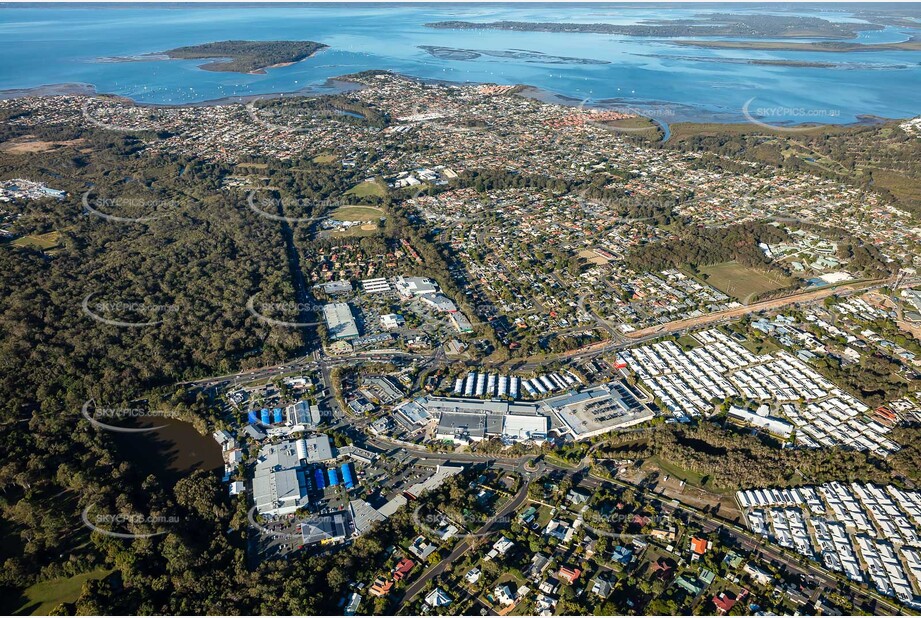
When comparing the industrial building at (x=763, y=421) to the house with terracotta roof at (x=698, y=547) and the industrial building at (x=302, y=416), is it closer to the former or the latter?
the house with terracotta roof at (x=698, y=547)

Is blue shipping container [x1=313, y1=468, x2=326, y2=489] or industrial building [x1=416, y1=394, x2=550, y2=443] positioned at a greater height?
industrial building [x1=416, y1=394, x2=550, y2=443]

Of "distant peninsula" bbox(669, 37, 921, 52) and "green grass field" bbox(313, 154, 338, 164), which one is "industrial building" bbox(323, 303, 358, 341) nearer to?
"green grass field" bbox(313, 154, 338, 164)

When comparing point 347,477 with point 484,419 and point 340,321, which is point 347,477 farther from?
point 340,321

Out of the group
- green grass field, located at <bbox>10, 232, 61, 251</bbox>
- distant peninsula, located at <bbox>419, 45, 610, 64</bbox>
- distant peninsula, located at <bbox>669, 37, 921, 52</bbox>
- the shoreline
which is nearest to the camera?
green grass field, located at <bbox>10, 232, 61, 251</bbox>

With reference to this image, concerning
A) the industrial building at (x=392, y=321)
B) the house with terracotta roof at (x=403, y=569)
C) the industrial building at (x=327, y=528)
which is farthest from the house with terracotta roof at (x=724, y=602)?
the industrial building at (x=392, y=321)

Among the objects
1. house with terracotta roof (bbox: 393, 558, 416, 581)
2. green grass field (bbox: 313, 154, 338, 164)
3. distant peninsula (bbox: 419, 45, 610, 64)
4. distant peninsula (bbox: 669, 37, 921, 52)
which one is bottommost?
house with terracotta roof (bbox: 393, 558, 416, 581)

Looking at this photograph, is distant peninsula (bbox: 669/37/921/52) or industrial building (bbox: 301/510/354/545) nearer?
industrial building (bbox: 301/510/354/545)

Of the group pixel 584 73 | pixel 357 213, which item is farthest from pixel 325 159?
pixel 584 73

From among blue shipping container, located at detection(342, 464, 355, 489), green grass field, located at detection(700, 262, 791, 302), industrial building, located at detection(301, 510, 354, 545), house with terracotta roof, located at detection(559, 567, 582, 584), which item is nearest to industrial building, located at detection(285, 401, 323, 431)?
blue shipping container, located at detection(342, 464, 355, 489)
